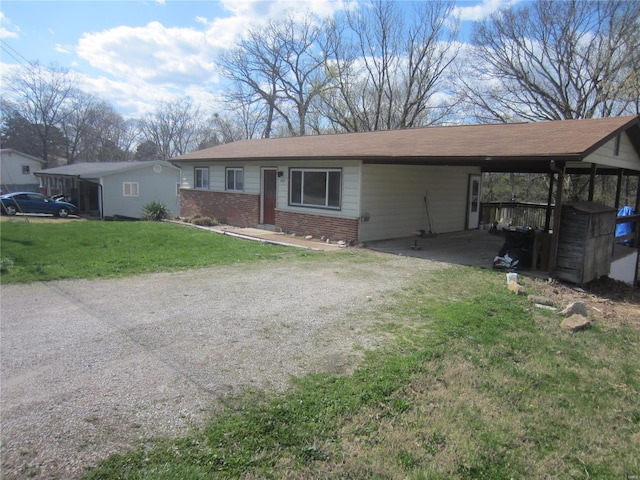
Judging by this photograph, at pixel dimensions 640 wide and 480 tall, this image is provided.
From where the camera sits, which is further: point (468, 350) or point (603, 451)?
point (468, 350)

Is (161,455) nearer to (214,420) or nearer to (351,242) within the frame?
(214,420)

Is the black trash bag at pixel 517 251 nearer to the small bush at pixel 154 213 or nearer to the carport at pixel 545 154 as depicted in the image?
the carport at pixel 545 154

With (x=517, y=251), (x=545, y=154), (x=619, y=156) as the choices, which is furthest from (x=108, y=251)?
(x=619, y=156)

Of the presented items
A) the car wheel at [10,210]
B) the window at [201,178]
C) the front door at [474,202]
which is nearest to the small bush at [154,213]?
the window at [201,178]

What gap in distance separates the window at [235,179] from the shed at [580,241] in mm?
11659

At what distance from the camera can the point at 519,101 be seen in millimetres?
26875

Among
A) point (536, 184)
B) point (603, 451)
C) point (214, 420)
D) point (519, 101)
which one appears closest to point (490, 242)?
point (603, 451)

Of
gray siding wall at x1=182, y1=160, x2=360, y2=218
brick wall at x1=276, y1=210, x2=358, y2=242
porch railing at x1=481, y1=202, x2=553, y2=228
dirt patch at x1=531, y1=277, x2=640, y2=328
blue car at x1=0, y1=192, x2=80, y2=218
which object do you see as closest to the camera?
dirt patch at x1=531, y1=277, x2=640, y2=328

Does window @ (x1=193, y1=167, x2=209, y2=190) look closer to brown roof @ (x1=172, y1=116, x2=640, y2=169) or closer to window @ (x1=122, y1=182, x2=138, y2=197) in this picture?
brown roof @ (x1=172, y1=116, x2=640, y2=169)

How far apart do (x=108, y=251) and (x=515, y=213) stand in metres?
16.3

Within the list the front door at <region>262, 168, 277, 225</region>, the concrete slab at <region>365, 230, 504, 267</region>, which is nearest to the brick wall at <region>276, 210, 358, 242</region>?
the concrete slab at <region>365, 230, 504, 267</region>

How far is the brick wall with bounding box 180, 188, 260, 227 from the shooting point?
16.3m

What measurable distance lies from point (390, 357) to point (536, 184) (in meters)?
25.9

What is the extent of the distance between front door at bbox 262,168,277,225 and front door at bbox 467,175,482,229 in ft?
25.5
